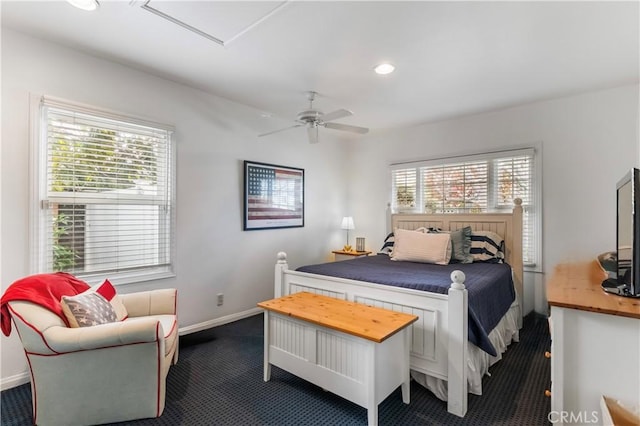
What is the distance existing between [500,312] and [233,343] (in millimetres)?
2426

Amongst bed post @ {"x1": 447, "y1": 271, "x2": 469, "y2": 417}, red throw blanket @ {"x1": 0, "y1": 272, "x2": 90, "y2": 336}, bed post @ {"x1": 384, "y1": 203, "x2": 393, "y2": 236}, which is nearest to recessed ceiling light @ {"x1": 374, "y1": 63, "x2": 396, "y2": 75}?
bed post @ {"x1": 447, "y1": 271, "x2": 469, "y2": 417}

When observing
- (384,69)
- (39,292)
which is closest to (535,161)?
(384,69)

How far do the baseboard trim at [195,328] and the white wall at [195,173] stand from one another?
1 centimetres

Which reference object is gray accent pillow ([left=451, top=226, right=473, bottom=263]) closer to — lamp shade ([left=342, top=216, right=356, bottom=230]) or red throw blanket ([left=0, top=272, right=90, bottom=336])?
lamp shade ([left=342, top=216, right=356, bottom=230])

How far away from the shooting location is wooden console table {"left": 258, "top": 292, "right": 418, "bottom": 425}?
1.80 metres

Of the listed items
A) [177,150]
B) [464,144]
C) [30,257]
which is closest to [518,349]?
[464,144]

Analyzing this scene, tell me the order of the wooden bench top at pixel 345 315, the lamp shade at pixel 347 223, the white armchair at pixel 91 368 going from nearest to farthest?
the white armchair at pixel 91 368
the wooden bench top at pixel 345 315
the lamp shade at pixel 347 223

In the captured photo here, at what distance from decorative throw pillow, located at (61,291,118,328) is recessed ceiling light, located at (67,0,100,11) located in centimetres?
174

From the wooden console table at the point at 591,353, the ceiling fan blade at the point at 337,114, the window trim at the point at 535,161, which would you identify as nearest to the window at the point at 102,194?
the ceiling fan blade at the point at 337,114

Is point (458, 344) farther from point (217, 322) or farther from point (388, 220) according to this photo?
point (388, 220)

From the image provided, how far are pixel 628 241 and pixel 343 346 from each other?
60.7 inches

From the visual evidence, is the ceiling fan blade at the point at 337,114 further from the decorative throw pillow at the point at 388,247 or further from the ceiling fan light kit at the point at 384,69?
the decorative throw pillow at the point at 388,247

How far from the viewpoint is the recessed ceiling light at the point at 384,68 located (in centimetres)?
273

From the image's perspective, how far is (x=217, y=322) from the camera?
137 inches
